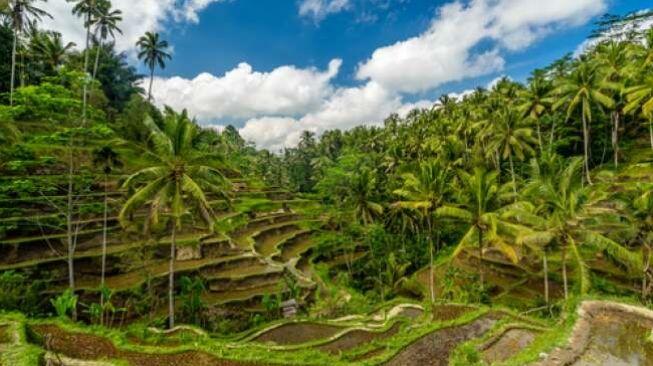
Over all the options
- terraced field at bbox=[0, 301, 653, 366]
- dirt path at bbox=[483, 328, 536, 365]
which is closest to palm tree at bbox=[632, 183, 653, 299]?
terraced field at bbox=[0, 301, 653, 366]

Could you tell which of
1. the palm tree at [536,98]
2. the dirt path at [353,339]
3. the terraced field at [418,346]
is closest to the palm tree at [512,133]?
the palm tree at [536,98]

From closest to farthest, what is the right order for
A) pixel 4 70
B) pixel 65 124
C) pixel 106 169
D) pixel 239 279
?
pixel 65 124
pixel 106 169
pixel 239 279
pixel 4 70

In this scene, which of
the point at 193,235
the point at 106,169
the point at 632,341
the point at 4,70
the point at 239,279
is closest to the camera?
the point at 632,341

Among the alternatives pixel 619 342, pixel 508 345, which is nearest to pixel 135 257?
pixel 508 345

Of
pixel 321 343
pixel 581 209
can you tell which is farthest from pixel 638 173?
pixel 321 343

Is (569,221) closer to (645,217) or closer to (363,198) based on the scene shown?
(645,217)

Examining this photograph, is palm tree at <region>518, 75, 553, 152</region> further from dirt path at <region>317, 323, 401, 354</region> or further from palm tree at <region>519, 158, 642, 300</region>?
dirt path at <region>317, 323, 401, 354</region>

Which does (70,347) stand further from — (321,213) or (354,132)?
(354,132)
